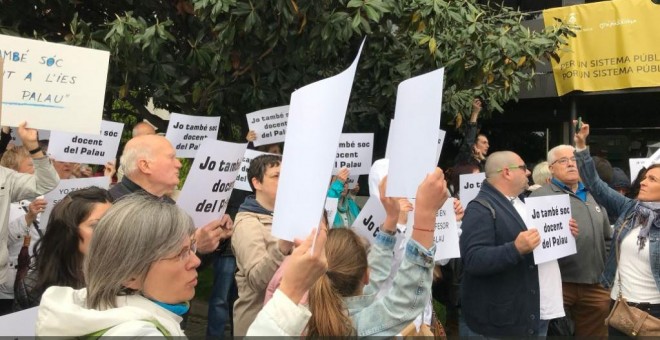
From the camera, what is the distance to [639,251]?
4434mm

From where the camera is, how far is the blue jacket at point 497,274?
404 cm

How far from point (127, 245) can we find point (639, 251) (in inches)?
143

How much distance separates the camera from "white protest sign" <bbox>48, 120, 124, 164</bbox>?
5.19m

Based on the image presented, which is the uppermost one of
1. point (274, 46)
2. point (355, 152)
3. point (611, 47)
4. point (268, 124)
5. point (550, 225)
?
point (611, 47)

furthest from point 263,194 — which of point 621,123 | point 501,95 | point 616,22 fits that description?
point 621,123

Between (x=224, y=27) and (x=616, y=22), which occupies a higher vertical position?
(x=616, y=22)

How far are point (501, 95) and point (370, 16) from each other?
2.94 m

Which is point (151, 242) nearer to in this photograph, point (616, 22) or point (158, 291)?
point (158, 291)

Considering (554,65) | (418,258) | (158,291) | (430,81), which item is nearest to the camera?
(158,291)

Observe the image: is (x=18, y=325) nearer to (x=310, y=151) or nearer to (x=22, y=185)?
(x=310, y=151)

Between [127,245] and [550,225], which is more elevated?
[550,225]

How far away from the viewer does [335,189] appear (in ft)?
16.8

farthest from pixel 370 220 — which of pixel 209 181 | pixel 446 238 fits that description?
pixel 209 181

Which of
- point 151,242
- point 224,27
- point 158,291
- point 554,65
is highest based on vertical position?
point 554,65
